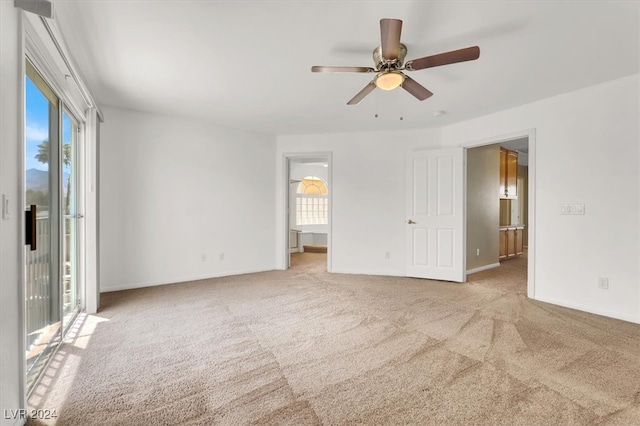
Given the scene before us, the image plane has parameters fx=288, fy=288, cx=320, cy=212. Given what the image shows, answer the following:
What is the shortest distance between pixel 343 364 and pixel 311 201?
7.60 m

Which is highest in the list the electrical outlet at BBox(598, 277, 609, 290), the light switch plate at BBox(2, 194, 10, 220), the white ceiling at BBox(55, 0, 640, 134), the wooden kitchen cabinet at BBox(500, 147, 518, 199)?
the white ceiling at BBox(55, 0, 640, 134)

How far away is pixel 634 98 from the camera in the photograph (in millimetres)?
2711

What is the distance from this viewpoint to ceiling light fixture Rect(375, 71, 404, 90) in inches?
83.3

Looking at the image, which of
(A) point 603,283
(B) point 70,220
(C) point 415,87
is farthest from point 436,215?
(B) point 70,220

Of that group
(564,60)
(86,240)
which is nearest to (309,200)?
(86,240)

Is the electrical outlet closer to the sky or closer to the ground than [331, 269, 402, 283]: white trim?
closer to the sky

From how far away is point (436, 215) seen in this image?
4.32 metres

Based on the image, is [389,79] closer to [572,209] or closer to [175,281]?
[572,209]

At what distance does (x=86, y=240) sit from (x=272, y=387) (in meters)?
2.49

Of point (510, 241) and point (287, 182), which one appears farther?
point (510, 241)

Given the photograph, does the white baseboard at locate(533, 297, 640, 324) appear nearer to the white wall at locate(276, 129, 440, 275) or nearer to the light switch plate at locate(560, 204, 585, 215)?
the light switch plate at locate(560, 204, 585, 215)

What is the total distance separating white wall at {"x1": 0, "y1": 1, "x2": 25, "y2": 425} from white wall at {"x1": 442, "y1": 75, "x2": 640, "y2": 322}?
448 cm

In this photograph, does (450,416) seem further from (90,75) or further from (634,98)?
(90,75)

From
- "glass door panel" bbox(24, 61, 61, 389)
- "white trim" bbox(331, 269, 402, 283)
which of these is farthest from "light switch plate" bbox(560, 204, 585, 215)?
"glass door panel" bbox(24, 61, 61, 389)
